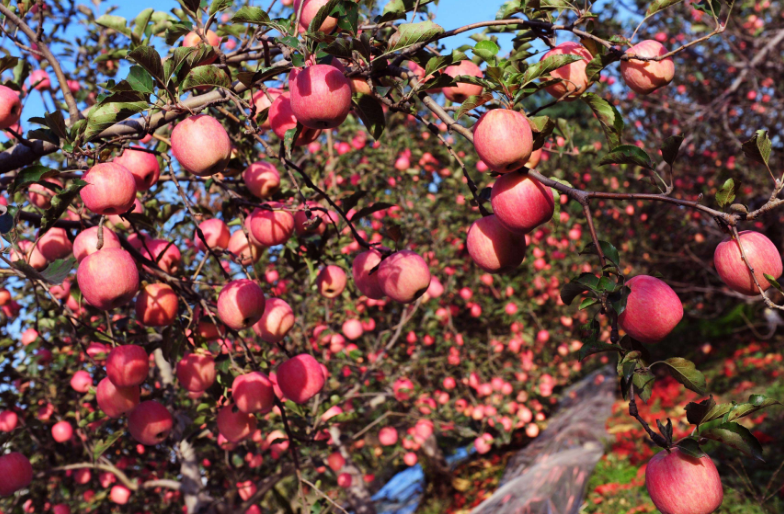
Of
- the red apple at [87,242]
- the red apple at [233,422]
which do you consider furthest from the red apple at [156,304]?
the red apple at [233,422]

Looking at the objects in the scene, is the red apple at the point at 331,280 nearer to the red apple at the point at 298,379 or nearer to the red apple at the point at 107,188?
the red apple at the point at 298,379

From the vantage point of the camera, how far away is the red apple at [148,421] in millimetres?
1735

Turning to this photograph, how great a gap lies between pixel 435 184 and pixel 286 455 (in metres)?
2.93

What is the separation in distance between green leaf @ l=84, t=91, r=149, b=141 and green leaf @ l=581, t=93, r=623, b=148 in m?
1.04

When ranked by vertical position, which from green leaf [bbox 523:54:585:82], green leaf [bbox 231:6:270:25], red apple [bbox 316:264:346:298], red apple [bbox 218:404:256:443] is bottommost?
red apple [bbox 218:404:256:443]

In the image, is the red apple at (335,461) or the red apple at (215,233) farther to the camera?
the red apple at (335,461)

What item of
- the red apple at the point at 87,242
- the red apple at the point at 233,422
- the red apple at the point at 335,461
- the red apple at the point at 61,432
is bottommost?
the red apple at the point at 335,461

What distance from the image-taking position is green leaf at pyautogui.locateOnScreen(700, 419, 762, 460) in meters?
0.89

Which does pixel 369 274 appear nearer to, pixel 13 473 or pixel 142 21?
pixel 142 21

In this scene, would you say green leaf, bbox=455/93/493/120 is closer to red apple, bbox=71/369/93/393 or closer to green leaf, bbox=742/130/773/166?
green leaf, bbox=742/130/773/166

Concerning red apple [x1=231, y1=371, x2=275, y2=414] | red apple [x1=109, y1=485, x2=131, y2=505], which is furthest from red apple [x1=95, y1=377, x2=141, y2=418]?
red apple [x1=109, y1=485, x2=131, y2=505]

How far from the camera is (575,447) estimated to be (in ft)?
18.7

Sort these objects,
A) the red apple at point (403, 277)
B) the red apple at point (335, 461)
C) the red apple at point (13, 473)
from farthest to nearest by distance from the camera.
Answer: the red apple at point (335, 461), the red apple at point (13, 473), the red apple at point (403, 277)

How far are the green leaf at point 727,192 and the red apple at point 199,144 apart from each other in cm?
111
